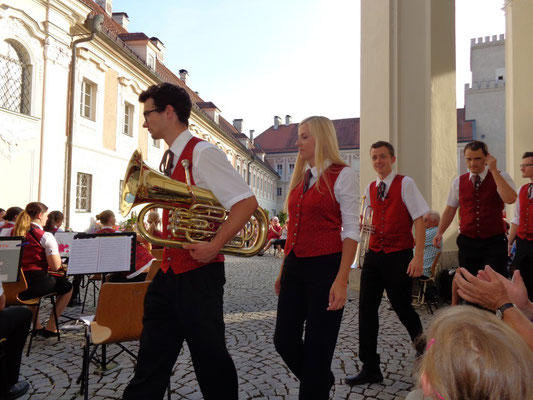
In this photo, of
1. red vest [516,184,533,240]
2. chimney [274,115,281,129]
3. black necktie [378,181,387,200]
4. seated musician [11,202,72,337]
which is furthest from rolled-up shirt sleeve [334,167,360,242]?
chimney [274,115,281,129]

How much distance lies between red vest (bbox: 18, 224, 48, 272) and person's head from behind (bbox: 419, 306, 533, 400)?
537 centimetres

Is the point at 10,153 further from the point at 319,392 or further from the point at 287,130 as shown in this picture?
the point at 287,130

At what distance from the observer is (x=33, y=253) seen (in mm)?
5254

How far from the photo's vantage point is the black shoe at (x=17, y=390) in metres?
3.31

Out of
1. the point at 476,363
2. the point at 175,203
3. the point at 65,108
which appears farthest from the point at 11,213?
the point at 65,108

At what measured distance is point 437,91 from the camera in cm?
750

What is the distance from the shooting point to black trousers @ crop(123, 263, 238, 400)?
2.03 m

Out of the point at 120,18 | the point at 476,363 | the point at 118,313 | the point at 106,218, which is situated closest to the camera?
the point at 476,363

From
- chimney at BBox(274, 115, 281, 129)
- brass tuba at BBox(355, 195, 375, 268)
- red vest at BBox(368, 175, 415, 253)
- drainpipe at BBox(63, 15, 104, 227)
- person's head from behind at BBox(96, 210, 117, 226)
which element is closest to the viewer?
red vest at BBox(368, 175, 415, 253)

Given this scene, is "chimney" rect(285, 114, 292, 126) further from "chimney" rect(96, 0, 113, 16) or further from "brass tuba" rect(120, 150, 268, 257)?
"brass tuba" rect(120, 150, 268, 257)

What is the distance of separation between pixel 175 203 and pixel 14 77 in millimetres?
13457

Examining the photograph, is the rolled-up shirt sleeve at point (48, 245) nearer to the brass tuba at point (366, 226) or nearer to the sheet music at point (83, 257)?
the sheet music at point (83, 257)

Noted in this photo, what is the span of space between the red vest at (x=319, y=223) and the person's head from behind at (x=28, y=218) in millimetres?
4266

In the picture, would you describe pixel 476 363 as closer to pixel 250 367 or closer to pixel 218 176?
pixel 218 176
